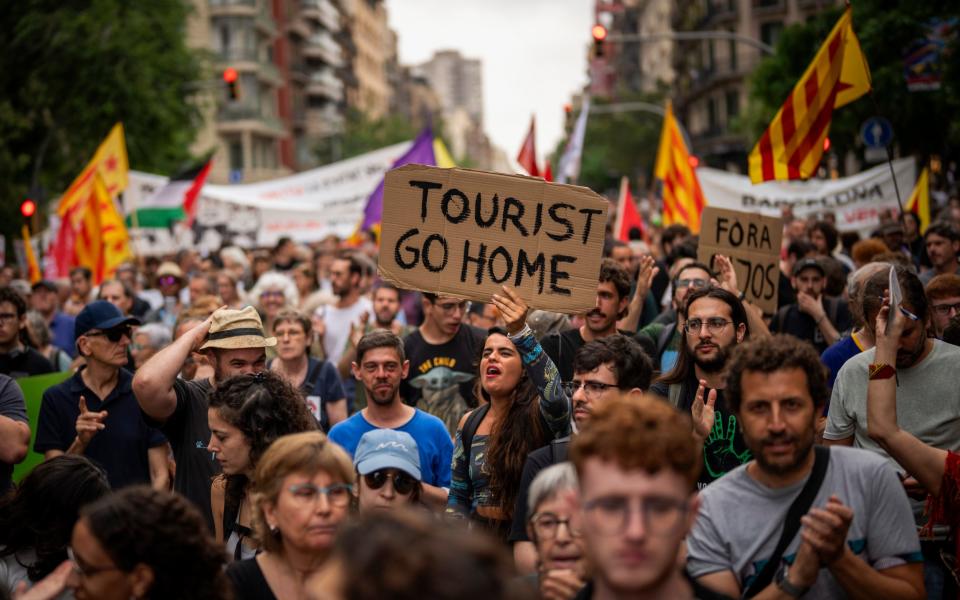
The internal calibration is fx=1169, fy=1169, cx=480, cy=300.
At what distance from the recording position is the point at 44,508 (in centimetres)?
396

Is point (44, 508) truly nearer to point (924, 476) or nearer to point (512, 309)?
point (512, 309)

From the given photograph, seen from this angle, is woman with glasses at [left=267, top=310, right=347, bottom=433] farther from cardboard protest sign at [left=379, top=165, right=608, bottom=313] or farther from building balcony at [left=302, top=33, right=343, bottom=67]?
building balcony at [left=302, top=33, right=343, bottom=67]

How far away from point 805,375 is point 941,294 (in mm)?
2787

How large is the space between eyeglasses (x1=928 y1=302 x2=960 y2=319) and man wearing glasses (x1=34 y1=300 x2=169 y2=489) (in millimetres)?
4010

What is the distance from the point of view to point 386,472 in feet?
15.0

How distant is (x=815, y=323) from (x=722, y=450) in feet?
13.1

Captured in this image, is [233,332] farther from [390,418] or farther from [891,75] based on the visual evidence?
[891,75]

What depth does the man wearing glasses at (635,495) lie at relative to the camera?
2.70 m

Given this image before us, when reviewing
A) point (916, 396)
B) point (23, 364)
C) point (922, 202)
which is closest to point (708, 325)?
point (916, 396)

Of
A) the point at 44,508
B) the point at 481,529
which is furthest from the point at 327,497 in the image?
the point at 481,529

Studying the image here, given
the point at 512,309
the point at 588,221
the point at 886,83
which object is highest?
the point at 886,83

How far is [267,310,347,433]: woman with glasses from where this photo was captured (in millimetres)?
7133

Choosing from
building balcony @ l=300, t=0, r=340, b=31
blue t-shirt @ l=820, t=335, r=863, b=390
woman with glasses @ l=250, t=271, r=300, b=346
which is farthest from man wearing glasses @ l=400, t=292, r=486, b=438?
building balcony @ l=300, t=0, r=340, b=31

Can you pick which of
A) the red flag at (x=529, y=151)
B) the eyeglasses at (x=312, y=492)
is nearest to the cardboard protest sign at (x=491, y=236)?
the eyeglasses at (x=312, y=492)
